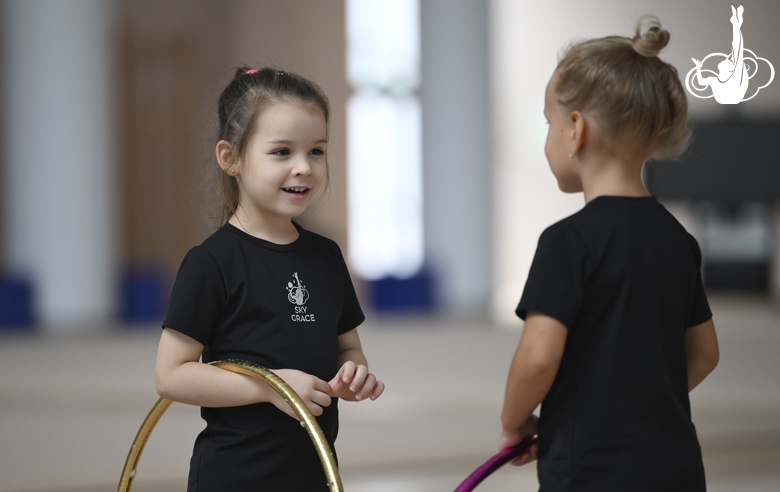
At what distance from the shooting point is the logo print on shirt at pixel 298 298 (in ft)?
7.31

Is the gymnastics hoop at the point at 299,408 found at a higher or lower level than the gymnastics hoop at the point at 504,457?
higher

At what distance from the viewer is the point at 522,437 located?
2.17 metres

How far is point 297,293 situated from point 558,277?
71 cm

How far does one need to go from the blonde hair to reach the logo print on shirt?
832 millimetres

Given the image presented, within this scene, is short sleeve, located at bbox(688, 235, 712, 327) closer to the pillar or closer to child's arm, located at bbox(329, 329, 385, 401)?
child's arm, located at bbox(329, 329, 385, 401)

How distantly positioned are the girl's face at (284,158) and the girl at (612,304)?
64 cm

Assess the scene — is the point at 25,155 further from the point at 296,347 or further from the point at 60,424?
the point at 296,347

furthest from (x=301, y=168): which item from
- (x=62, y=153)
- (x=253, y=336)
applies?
(x=62, y=153)

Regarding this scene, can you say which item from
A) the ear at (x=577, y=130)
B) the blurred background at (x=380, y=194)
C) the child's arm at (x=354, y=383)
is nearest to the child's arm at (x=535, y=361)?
the child's arm at (x=354, y=383)

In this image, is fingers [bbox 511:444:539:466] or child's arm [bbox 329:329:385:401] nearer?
child's arm [bbox 329:329:385:401]

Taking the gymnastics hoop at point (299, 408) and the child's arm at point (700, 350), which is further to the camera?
the child's arm at point (700, 350)

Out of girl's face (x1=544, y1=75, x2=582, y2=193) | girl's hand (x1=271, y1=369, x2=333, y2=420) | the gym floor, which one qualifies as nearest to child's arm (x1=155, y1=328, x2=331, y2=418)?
girl's hand (x1=271, y1=369, x2=333, y2=420)

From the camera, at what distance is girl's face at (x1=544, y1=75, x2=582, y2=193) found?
209cm

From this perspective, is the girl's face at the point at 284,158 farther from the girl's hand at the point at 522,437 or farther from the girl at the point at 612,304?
Answer: the girl's hand at the point at 522,437
